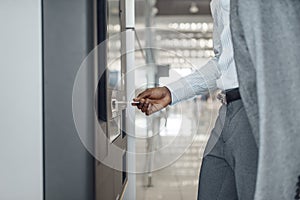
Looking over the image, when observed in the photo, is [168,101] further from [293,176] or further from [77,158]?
[293,176]

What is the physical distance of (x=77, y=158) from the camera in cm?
143

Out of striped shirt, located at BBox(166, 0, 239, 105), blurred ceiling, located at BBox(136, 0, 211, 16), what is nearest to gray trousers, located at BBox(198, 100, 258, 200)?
striped shirt, located at BBox(166, 0, 239, 105)

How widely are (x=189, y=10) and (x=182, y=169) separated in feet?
21.0

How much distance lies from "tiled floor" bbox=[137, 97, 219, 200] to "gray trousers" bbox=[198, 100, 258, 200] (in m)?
0.13

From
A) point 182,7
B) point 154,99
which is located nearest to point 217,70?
point 154,99

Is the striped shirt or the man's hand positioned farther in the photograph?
the man's hand

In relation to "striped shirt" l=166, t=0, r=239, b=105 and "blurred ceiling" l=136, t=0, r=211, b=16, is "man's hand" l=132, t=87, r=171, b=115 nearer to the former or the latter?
"striped shirt" l=166, t=0, r=239, b=105

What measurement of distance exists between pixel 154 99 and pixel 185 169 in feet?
11.1

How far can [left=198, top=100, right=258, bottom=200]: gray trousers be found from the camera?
1107 mm

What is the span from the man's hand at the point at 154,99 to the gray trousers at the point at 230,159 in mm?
174

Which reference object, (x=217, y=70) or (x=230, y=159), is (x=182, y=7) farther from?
(x=230, y=159)

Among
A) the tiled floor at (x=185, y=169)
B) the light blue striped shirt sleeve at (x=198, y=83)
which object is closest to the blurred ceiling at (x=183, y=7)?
the tiled floor at (x=185, y=169)

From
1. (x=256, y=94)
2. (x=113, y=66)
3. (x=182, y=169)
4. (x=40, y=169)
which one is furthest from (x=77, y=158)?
(x=182, y=169)

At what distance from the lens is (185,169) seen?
4.65 metres
